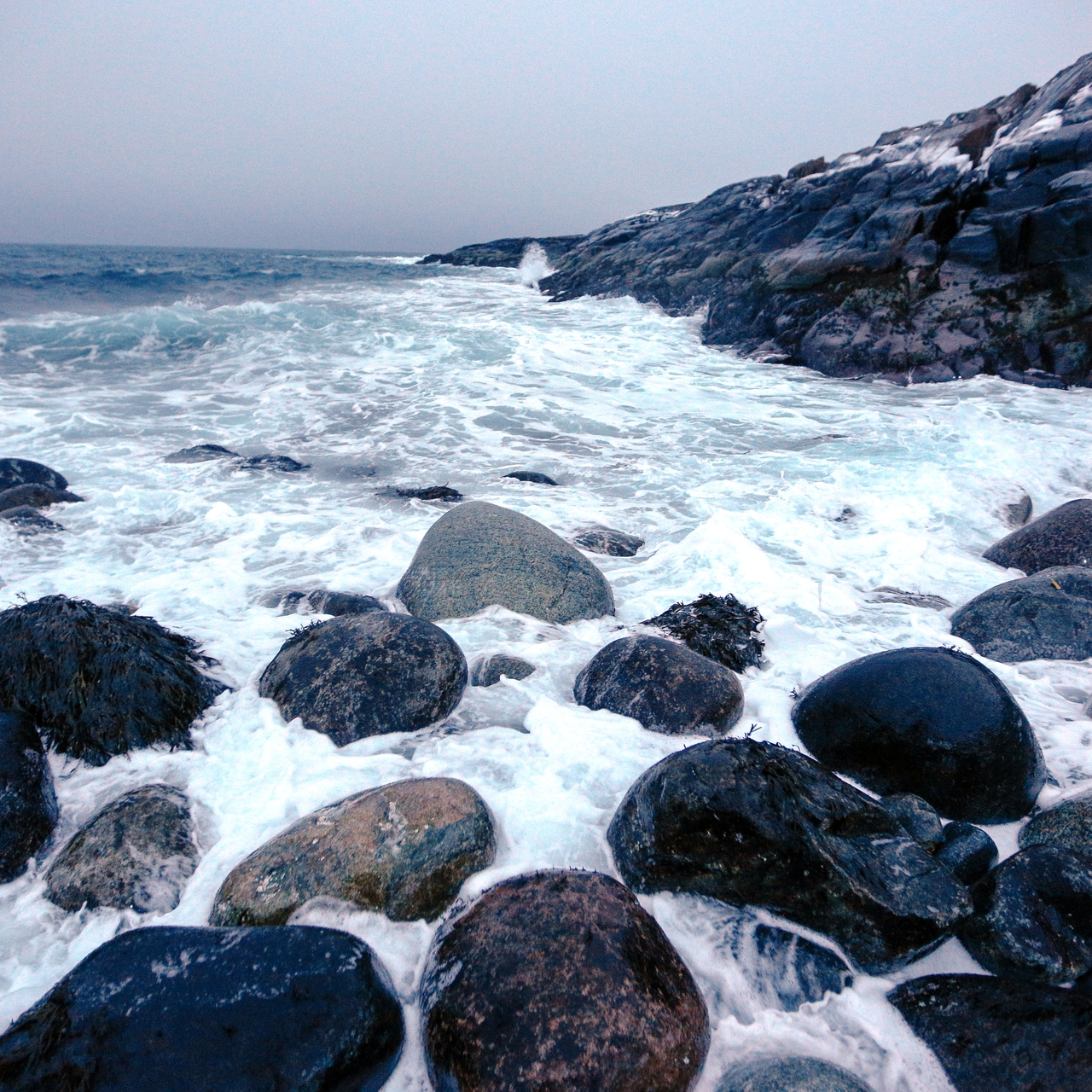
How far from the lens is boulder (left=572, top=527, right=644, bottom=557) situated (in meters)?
5.73

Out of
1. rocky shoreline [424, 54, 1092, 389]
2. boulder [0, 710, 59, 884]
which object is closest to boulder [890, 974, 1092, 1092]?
boulder [0, 710, 59, 884]

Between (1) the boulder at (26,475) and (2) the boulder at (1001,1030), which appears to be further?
(1) the boulder at (26,475)

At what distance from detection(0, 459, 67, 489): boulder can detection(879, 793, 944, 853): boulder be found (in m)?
8.31

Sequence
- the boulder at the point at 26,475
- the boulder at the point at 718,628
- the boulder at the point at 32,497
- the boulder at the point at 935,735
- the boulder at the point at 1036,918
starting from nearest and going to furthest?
the boulder at the point at 1036,918 → the boulder at the point at 935,735 → the boulder at the point at 718,628 → the boulder at the point at 32,497 → the boulder at the point at 26,475

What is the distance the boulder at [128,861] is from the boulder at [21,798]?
135 mm

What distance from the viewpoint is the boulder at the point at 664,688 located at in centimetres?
317

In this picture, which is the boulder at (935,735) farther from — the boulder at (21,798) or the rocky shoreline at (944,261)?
the rocky shoreline at (944,261)

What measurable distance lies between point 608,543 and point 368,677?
3.04 m

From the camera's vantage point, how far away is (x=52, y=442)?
9117mm

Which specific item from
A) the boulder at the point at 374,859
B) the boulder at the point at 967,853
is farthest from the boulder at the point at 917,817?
the boulder at the point at 374,859

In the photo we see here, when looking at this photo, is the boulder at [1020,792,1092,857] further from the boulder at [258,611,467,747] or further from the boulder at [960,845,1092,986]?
the boulder at [258,611,467,747]

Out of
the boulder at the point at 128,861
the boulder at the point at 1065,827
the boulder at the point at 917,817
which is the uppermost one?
the boulder at the point at 1065,827

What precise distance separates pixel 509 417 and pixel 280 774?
8.32 metres

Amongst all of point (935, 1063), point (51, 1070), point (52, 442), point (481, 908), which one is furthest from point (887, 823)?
point (52, 442)
